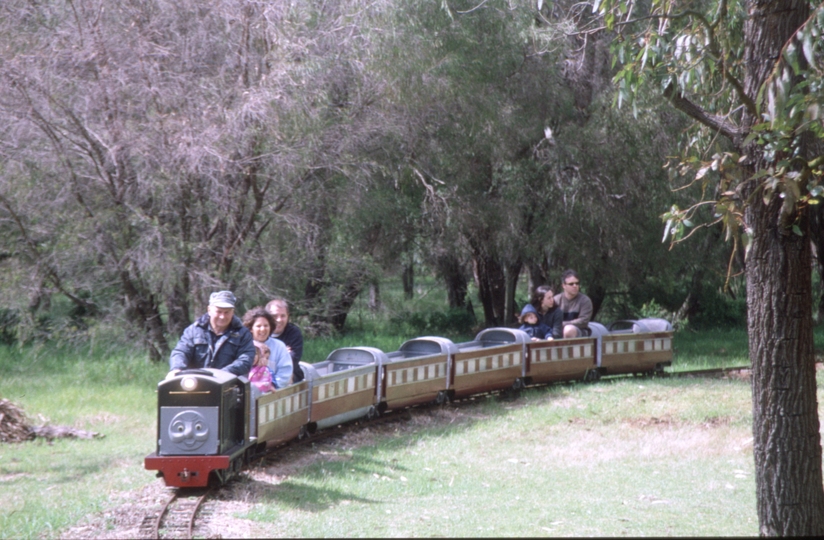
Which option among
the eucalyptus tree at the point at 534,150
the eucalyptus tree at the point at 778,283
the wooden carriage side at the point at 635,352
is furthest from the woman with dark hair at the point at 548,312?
the eucalyptus tree at the point at 778,283

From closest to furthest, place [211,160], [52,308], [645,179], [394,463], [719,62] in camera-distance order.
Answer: [719,62]
[394,463]
[211,160]
[52,308]
[645,179]

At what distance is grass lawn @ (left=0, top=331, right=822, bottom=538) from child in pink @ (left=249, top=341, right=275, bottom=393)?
2.74 feet

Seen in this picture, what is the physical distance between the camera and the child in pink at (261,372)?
9.11 meters

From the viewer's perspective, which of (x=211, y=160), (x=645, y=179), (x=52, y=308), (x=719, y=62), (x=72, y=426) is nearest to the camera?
(x=719, y=62)

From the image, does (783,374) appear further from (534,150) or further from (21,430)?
(534,150)

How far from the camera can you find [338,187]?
16.2 meters

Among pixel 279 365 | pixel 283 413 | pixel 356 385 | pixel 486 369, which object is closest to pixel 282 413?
pixel 283 413

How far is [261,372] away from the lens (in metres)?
9.22

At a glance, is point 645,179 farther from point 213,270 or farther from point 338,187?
point 213,270

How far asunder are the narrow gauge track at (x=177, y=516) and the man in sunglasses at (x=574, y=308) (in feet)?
26.9

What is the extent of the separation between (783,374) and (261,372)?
5.15m

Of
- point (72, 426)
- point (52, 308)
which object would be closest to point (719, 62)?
point (72, 426)

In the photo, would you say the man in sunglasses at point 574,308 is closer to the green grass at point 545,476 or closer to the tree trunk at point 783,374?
the green grass at point 545,476

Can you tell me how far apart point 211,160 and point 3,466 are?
604 cm
